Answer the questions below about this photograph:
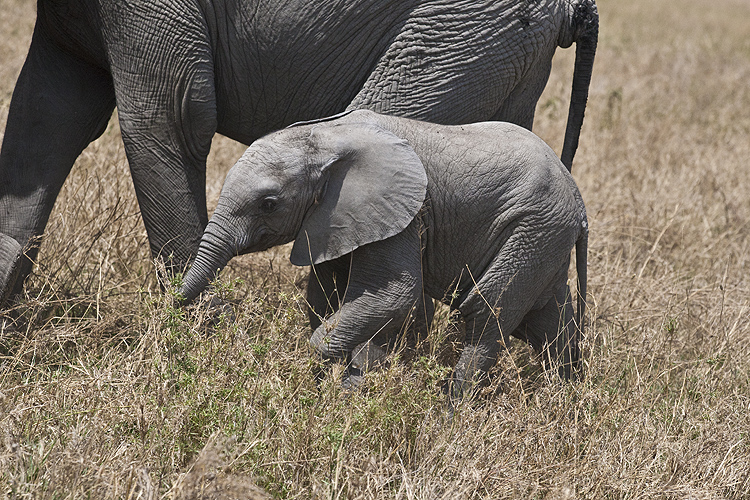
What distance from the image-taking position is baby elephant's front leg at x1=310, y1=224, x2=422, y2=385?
3.21 m

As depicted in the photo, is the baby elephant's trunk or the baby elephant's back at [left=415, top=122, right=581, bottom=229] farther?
the baby elephant's back at [left=415, top=122, right=581, bottom=229]

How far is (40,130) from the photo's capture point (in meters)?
3.86

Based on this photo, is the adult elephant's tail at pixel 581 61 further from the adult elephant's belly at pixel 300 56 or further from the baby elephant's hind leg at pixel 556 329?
the adult elephant's belly at pixel 300 56

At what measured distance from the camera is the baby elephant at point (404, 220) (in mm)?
3135

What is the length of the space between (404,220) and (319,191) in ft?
1.08

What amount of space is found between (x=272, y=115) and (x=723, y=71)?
355 inches

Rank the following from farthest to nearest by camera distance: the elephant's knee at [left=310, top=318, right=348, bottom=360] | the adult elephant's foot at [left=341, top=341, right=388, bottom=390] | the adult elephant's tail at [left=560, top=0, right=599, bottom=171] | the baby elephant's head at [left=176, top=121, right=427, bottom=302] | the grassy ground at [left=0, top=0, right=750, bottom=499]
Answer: the adult elephant's tail at [left=560, top=0, right=599, bottom=171], the adult elephant's foot at [left=341, top=341, right=388, bottom=390], the elephant's knee at [left=310, top=318, right=348, bottom=360], the baby elephant's head at [left=176, top=121, right=427, bottom=302], the grassy ground at [left=0, top=0, right=750, bottom=499]

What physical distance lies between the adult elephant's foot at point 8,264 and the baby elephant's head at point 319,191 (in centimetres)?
105

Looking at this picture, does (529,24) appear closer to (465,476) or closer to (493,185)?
(493,185)

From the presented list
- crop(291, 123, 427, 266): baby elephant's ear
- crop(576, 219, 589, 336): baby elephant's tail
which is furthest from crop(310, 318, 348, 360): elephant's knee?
crop(576, 219, 589, 336): baby elephant's tail

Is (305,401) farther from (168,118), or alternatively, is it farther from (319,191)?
(168,118)

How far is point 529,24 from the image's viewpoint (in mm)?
3443

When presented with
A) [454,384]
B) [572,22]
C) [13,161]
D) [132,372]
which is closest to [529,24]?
[572,22]

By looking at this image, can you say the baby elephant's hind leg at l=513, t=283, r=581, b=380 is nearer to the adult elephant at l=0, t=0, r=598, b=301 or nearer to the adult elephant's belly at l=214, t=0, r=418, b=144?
the adult elephant at l=0, t=0, r=598, b=301
